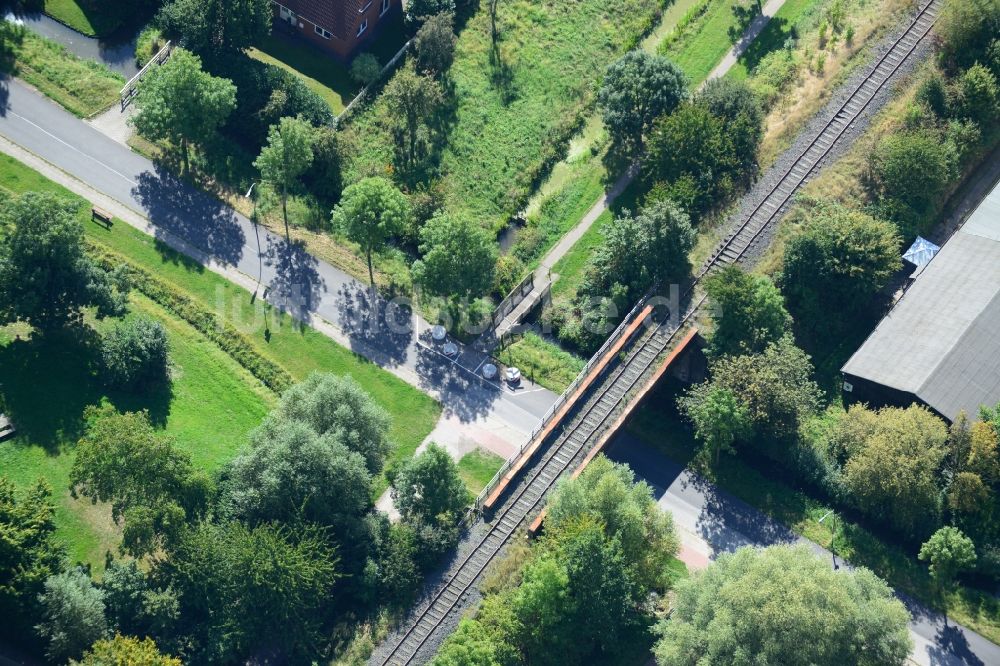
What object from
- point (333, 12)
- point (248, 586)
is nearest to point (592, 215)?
point (333, 12)

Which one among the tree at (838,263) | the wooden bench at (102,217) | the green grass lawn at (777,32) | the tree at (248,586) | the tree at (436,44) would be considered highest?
the green grass lawn at (777,32)

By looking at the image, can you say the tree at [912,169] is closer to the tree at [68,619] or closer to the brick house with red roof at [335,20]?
the brick house with red roof at [335,20]

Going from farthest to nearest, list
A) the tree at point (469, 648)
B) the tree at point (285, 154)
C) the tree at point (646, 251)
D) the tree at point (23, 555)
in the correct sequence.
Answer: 1. the tree at point (285, 154)
2. the tree at point (646, 251)
3. the tree at point (23, 555)
4. the tree at point (469, 648)

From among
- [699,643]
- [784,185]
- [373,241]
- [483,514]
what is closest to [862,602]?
[699,643]

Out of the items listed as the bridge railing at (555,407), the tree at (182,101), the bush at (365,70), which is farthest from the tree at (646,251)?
the tree at (182,101)

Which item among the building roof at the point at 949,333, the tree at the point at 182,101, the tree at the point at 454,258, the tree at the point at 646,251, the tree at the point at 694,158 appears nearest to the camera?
the building roof at the point at 949,333

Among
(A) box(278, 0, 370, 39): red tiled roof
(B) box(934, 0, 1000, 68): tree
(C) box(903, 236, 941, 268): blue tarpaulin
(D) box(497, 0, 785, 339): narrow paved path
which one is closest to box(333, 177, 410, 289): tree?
(D) box(497, 0, 785, 339): narrow paved path
